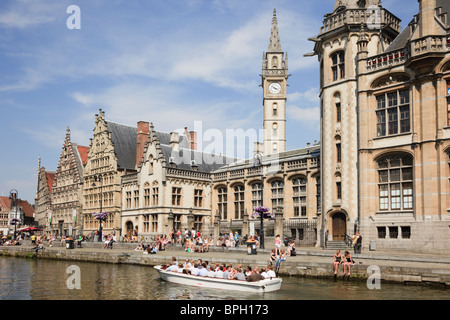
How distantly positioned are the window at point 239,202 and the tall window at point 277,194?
4512 millimetres

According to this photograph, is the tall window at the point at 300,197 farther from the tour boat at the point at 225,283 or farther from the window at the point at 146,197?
the tour boat at the point at 225,283

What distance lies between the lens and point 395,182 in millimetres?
32219

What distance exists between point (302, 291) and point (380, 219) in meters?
14.3

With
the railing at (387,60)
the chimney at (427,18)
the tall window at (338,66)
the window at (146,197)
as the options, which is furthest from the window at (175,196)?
the chimney at (427,18)

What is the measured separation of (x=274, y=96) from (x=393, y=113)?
1461 inches

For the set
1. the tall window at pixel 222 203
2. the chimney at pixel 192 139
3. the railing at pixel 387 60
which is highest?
the railing at pixel 387 60

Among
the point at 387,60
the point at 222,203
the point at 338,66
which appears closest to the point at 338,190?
the point at 338,66

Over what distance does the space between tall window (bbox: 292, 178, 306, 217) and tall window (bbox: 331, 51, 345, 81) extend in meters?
11.2

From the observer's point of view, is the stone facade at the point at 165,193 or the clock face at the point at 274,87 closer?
the stone facade at the point at 165,193

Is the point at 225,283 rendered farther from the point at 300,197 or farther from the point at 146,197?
the point at 146,197

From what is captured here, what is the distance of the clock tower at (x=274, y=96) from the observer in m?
68.1

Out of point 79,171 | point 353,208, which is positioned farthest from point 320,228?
point 79,171
